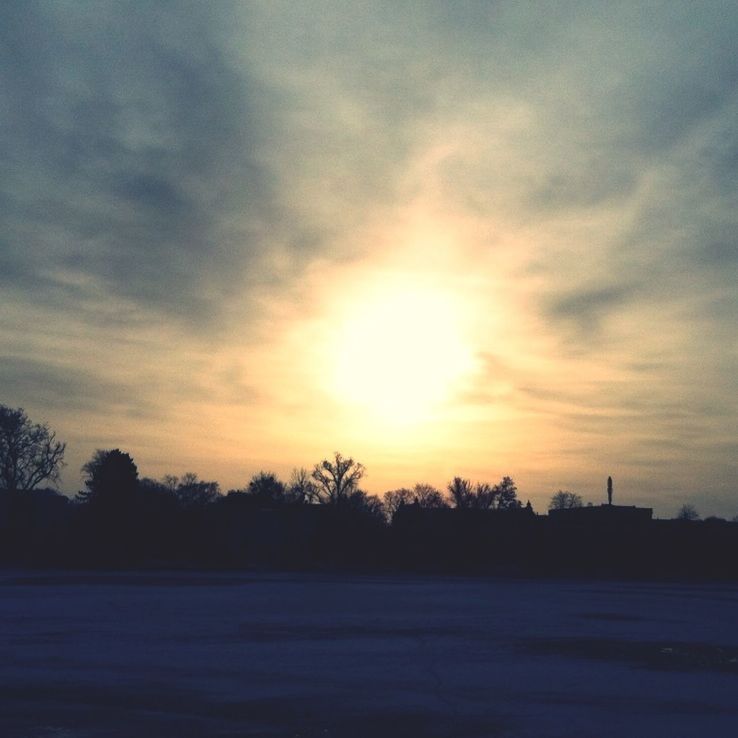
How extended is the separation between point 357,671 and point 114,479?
6504 cm

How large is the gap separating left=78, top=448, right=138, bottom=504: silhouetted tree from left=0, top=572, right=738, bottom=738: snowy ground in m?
46.2

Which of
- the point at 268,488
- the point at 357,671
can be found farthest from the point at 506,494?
the point at 357,671

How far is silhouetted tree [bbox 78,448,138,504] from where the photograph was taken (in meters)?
75.9

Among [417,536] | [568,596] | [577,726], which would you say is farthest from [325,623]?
[417,536]

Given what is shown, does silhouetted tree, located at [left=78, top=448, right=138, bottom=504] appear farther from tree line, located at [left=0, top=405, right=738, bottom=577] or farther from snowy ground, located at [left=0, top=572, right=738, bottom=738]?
snowy ground, located at [left=0, top=572, right=738, bottom=738]

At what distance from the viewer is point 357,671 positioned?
15578 mm

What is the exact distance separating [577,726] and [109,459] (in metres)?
70.8

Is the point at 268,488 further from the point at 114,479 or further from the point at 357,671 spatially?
the point at 357,671

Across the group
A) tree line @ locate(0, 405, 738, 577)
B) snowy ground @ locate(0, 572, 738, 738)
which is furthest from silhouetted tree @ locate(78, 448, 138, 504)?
snowy ground @ locate(0, 572, 738, 738)

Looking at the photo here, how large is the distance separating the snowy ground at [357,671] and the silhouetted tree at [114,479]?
46.2 m

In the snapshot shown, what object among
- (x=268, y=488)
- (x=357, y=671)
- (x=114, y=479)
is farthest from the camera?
(x=268, y=488)

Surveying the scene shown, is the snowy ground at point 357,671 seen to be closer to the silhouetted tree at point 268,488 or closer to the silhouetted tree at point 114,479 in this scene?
the silhouetted tree at point 114,479

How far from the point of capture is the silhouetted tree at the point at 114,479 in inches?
2987

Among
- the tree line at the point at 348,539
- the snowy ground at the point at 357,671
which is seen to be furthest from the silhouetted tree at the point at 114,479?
the snowy ground at the point at 357,671
